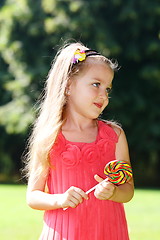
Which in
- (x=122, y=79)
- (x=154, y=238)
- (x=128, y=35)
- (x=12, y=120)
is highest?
(x=128, y=35)

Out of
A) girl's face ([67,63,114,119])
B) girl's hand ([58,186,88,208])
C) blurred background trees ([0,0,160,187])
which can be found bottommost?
girl's hand ([58,186,88,208])

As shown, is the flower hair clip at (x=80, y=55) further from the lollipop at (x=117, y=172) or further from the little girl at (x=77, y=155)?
the lollipop at (x=117, y=172)

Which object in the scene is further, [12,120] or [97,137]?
[12,120]

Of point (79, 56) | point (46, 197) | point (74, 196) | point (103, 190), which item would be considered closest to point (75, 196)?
point (74, 196)

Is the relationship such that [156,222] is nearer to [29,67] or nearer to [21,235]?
[21,235]

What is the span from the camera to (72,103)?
124 inches

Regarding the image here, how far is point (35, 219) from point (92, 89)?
6057mm

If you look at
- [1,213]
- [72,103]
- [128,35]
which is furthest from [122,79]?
[72,103]

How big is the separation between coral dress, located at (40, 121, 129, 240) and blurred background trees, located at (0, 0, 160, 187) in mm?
14004

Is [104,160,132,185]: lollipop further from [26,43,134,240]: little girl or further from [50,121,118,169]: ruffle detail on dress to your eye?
[50,121,118,169]: ruffle detail on dress

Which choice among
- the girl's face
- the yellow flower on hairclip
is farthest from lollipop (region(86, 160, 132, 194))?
the yellow flower on hairclip

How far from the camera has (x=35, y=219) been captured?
8.73m

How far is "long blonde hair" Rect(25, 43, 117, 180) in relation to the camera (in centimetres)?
301

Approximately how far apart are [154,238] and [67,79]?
14.2ft
